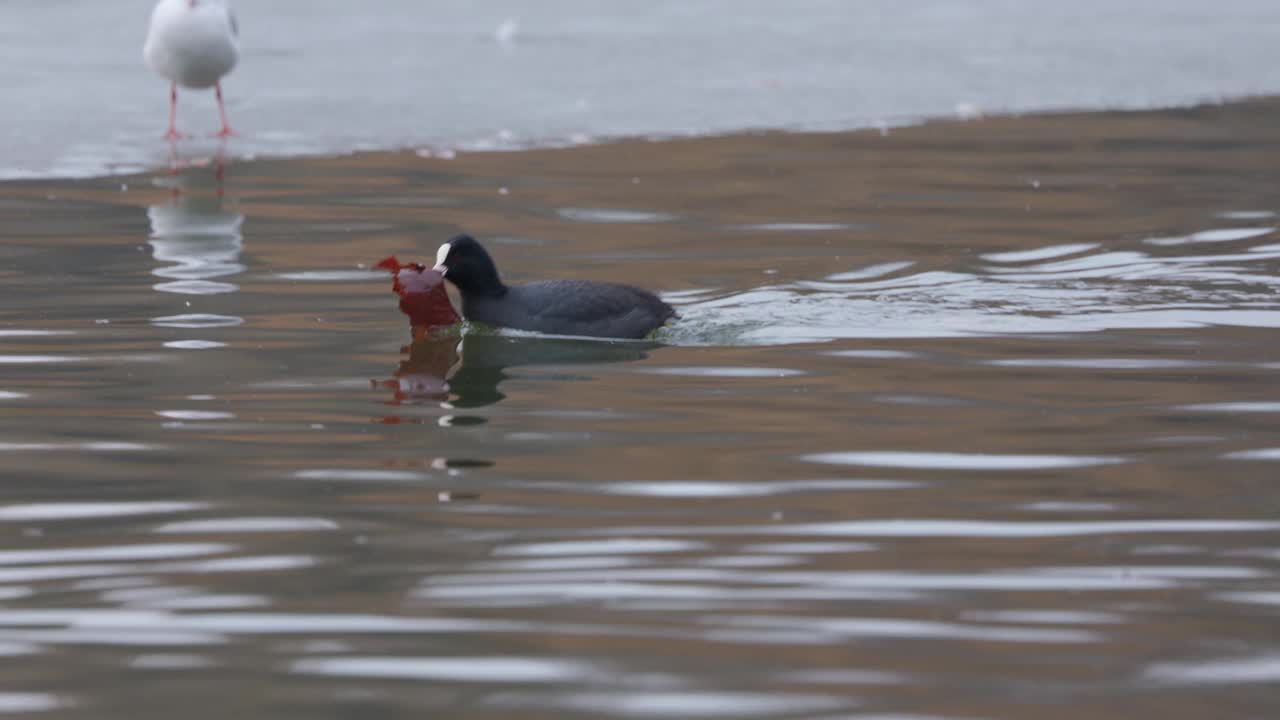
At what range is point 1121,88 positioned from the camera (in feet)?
60.5

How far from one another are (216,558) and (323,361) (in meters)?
2.80

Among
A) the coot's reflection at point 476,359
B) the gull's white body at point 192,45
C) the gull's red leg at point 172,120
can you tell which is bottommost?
the coot's reflection at point 476,359

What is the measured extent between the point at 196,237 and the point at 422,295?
314 centimetres

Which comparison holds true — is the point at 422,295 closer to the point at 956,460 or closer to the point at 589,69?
the point at 956,460

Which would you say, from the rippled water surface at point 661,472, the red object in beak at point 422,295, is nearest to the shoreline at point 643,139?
the rippled water surface at point 661,472

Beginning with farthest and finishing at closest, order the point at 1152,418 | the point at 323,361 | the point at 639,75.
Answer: the point at 639,75
the point at 323,361
the point at 1152,418

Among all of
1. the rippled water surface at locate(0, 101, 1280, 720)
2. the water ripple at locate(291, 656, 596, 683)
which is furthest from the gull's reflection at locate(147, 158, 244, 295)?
the water ripple at locate(291, 656, 596, 683)

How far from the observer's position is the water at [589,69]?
1569 cm

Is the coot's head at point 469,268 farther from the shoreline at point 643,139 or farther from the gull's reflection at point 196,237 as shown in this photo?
the shoreline at point 643,139

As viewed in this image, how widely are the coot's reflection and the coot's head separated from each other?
22 centimetres

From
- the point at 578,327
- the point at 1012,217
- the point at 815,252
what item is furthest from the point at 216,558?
the point at 1012,217

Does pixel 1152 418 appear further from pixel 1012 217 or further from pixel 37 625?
pixel 1012 217

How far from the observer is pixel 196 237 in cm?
1090

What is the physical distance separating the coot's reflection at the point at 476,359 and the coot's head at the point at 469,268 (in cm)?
22
